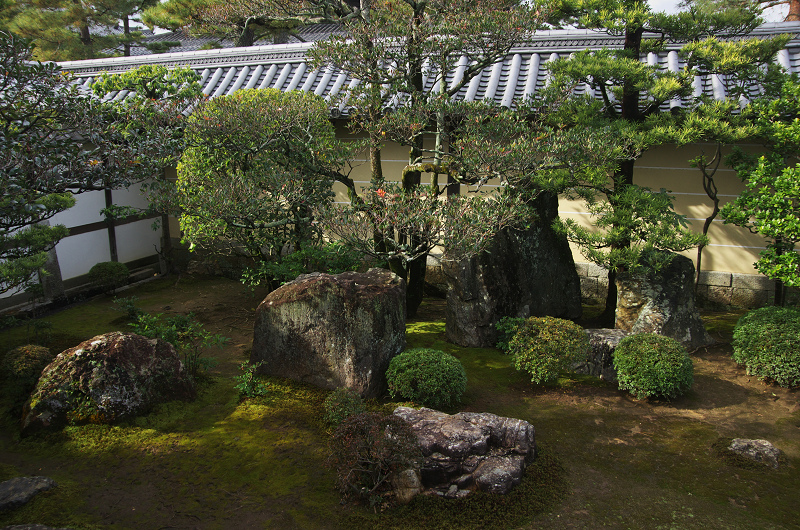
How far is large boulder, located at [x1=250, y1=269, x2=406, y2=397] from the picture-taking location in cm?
667

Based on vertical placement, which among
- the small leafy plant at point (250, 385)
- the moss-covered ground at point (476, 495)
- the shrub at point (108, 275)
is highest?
the shrub at point (108, 275)

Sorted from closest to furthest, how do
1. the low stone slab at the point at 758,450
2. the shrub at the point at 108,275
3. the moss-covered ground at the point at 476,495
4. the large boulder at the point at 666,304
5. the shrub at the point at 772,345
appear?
the moss-covered ground at the point at 476,495
the low stone slab at the point at 758,450
the shrub at the point at 772,345
the large boulder at the point at 666,304
the shrub at the point at 108,275

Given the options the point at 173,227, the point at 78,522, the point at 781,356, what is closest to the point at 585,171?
the point at 781,356

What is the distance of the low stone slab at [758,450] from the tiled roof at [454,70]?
553cm

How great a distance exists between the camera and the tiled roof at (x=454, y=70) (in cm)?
1013

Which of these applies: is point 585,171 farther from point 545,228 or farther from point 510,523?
point 510,523

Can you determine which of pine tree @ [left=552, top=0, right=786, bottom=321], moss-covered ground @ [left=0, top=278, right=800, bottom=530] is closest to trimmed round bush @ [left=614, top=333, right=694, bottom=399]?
moss-covered ground @ [left=0, top=278, right=800, bottom=530]

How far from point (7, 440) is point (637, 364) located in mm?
6978

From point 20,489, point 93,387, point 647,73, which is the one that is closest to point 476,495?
point 20,489

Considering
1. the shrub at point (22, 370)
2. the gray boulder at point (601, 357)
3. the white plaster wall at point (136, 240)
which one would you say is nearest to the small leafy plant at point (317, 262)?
the shrub at point (22, 370)

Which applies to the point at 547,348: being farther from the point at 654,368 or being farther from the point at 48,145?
the point at 48,145

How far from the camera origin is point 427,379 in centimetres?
638

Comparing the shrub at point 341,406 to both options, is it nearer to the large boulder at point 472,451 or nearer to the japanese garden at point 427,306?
the japanese garden at point 427,306

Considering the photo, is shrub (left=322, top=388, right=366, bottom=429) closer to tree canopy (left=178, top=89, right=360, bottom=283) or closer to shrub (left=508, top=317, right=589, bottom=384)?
shrub (left=508, top=317, right=589, bottom=384)
